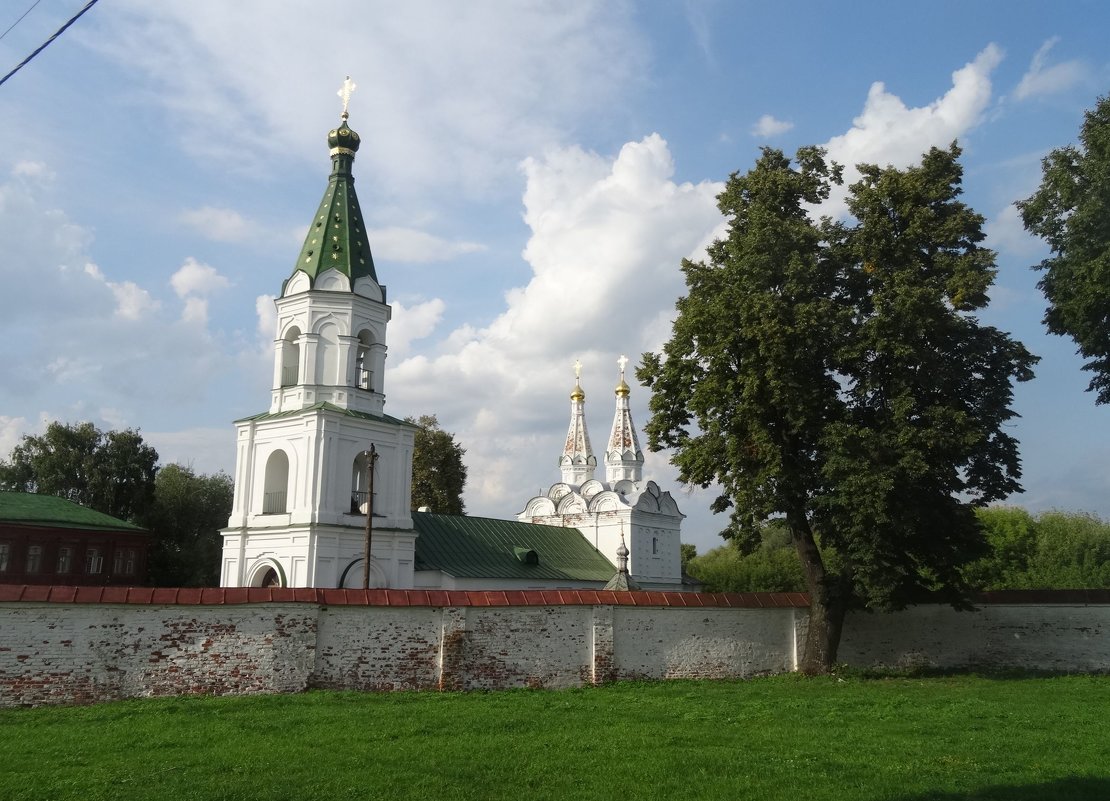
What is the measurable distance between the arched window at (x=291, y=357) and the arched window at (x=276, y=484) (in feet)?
7.26

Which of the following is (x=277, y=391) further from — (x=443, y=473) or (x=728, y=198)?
(x=443, y=473)

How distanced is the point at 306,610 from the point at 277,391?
1348cm

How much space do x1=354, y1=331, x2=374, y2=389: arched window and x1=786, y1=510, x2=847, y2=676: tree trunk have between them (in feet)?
44.8

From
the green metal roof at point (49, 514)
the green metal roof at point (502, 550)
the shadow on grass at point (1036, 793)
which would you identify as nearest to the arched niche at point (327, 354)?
the green metal roof at point (502, 550)

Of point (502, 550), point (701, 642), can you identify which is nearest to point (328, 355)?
point (502, 550)

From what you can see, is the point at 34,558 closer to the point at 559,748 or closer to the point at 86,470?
the point at 86,470

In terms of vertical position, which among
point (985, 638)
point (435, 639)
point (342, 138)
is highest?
point (342, 138)

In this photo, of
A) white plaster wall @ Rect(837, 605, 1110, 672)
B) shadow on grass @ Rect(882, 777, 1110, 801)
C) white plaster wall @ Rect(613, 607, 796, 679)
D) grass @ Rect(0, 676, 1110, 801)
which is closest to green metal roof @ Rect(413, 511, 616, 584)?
white plaster wall @ Rect(613, 607, 796, 679)

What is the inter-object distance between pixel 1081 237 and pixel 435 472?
31.0m

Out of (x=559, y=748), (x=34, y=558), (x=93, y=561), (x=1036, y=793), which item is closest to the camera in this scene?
(x=1036, y=793)

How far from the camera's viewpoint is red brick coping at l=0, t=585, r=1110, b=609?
1408cm

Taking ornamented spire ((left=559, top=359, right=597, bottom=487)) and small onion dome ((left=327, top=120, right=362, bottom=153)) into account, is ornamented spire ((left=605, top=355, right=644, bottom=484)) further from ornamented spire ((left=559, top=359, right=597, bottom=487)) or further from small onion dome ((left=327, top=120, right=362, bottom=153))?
small onion dome ((left=327, top=120, right=362, bottom=153))

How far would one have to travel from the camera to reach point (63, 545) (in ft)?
126

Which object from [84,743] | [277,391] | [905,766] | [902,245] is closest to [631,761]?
[905,766]
